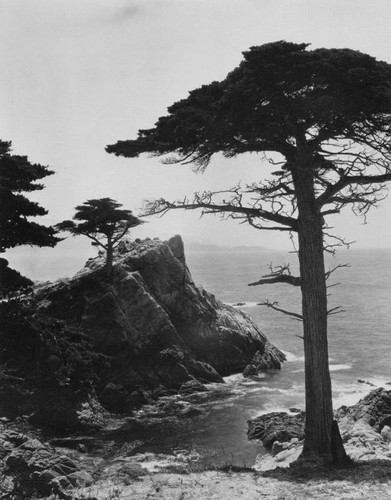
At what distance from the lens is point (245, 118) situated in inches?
341

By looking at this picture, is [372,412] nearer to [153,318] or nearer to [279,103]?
[279,103]

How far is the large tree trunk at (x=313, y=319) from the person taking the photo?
30.1ft

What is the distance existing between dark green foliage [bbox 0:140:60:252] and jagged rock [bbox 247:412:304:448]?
34.1 ft

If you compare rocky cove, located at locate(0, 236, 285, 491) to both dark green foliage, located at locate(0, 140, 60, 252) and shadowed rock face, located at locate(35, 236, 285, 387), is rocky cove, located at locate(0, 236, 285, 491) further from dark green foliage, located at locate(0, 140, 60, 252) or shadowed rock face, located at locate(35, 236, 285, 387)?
dark green foliage, located at locate(0, 140, 60, 252)

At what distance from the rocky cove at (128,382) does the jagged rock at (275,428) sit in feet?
0.17

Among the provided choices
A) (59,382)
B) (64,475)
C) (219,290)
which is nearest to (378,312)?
(219,290)

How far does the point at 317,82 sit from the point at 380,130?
5.11 ft

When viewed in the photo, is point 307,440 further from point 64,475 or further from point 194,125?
point 194,125

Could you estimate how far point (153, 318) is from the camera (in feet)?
85.5

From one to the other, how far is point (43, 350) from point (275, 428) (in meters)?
8.96

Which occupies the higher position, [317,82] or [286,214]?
[317,82]

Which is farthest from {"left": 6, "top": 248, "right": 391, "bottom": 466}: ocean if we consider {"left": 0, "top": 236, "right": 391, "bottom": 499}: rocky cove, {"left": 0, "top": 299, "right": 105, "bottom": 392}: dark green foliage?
{"left": 0, "top": 299, "right": 105, "bottom": 392}: dark green foliage

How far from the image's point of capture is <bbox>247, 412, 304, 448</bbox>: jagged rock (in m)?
15.9

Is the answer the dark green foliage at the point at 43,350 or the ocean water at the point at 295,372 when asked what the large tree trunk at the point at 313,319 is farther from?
the dark green foliage at the point at 43,350
